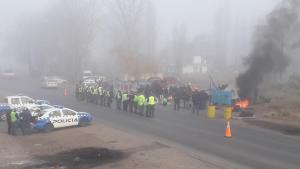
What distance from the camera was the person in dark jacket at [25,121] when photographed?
2306cm

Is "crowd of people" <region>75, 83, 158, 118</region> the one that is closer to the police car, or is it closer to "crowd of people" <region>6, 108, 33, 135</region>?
the police car

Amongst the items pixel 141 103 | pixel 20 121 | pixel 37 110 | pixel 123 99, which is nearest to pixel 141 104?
pixel 141 103

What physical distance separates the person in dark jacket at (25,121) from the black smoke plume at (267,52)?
17396 millimetres

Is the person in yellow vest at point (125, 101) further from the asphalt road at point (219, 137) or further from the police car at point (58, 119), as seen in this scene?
the police car at point (58, 119)

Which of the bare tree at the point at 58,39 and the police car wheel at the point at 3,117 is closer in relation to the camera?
the police car wheel at the point at 3,117

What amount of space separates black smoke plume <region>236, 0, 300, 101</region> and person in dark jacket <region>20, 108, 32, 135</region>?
57.1 feet

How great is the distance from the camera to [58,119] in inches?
944

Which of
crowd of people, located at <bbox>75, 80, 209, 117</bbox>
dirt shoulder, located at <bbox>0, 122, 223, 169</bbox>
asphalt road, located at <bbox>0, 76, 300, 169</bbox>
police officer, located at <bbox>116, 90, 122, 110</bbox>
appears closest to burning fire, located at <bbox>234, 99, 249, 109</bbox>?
crowd of people, located at <bbox>75, 80, 209, 117</bbox>

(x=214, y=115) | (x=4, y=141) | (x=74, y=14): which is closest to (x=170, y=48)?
(x=74, y=14)

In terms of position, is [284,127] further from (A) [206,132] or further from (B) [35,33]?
(B) [35,33]

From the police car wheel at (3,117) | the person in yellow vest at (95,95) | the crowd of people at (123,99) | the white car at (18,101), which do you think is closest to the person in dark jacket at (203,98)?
the crowd of people at (123,99)

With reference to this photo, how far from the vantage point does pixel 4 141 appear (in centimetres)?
2144

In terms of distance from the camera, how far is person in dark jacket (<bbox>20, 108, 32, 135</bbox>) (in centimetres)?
2306

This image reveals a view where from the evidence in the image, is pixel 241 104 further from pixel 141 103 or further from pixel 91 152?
pixel 91 152
